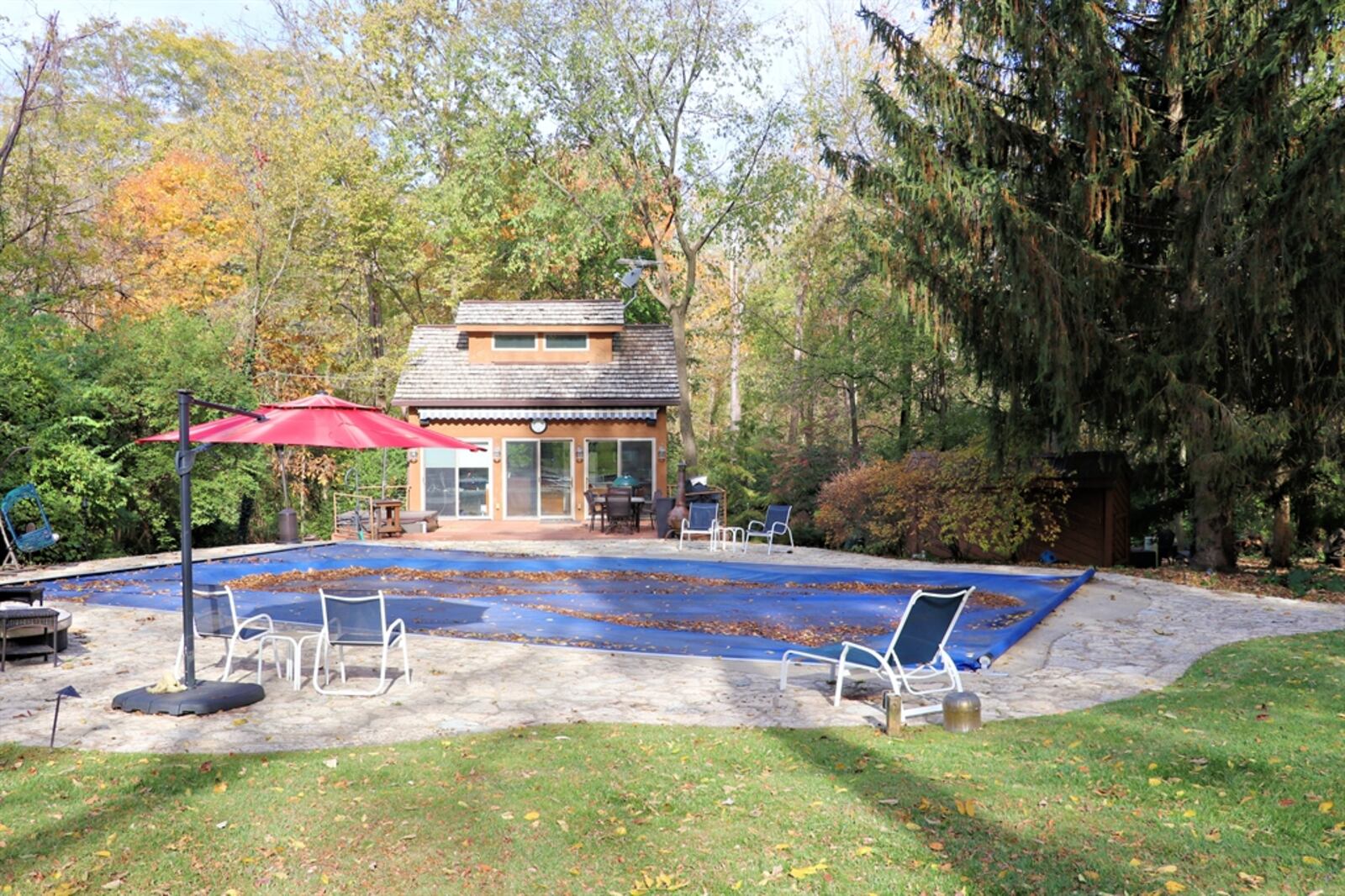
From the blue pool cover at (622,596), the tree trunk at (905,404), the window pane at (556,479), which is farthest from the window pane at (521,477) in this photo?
the tree trunk at (905,404)

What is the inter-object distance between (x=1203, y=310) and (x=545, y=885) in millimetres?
12681

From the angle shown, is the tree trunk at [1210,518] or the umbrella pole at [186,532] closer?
the umbrella pole at [186,532]

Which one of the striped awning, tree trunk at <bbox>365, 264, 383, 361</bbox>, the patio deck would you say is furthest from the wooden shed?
tree trunk at <bbox>365, 264, 383, 361</bbox>

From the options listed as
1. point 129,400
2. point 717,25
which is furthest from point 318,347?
point 717,25

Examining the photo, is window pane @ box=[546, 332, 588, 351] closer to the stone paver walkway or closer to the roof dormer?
the roof dormer

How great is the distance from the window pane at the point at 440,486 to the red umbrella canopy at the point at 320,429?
15.6 meters

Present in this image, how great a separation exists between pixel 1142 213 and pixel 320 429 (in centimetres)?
1253

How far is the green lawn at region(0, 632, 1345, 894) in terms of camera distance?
12.2ft

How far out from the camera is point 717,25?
969 inches

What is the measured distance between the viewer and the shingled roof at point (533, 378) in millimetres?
24156

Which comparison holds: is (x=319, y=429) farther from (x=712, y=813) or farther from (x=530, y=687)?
(x=712, y=813)

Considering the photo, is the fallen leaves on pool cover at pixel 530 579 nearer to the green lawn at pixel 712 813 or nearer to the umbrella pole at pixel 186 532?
the umbrella pole at pixel 186 532

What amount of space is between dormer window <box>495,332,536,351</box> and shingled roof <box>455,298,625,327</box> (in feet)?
1.12

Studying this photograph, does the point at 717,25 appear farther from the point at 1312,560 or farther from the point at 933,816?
the point at 933,816
